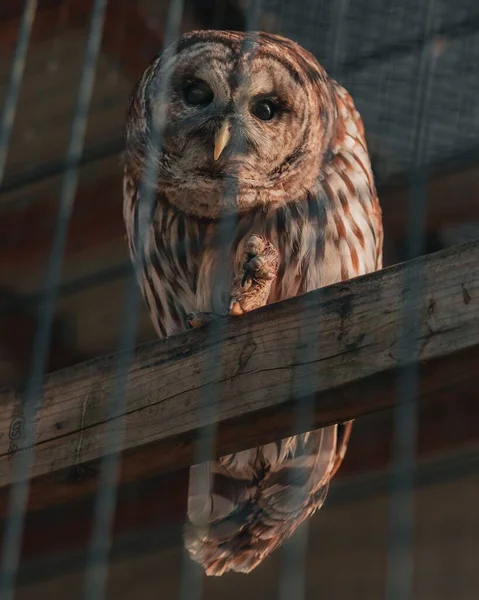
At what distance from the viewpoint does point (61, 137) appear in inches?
104

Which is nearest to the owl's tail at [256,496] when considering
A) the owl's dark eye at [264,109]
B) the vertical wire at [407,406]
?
the owl's dark eye at [264,109]

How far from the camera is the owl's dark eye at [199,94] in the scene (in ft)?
5.94

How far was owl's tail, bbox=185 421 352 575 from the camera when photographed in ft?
5.03

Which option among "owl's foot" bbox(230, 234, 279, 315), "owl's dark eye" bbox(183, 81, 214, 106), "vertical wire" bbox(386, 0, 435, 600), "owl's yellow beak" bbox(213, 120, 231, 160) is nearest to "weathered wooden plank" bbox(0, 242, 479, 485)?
"vertical wire" bbox(386, 0, 435, 600)

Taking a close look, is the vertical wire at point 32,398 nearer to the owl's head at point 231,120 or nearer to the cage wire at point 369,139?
the cage wire at point 369,139

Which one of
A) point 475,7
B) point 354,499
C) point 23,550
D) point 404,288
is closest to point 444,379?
point 404,288

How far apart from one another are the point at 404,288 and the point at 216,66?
1.00m

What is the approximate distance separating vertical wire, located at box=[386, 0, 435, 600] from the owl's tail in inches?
26.9

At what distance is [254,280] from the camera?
1.21 m

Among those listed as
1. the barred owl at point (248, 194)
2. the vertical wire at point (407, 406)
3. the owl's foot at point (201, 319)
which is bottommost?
the vertical wire at point (407, 406)

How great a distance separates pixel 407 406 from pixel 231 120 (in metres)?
1.02

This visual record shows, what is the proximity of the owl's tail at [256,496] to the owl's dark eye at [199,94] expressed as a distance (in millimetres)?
624

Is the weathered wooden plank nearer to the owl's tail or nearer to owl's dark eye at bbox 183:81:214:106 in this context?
the owl's tail

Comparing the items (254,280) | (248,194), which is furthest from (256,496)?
(254,280)
